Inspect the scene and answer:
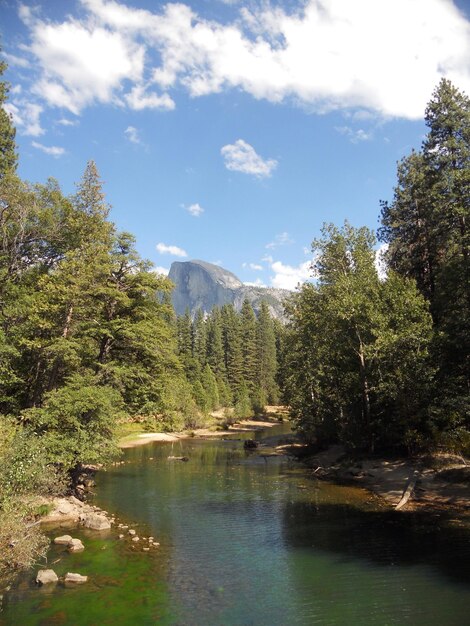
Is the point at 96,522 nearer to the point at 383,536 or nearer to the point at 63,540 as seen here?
the point at 63,540

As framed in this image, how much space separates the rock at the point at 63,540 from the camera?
19.8 m

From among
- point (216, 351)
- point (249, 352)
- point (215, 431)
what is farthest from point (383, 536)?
point (249, 352)

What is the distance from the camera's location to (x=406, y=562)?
17625 mm

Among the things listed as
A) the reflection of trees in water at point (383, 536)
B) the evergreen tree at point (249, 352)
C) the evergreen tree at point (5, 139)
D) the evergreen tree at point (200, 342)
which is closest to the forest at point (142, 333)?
the evergreen tree at point (5, 139)

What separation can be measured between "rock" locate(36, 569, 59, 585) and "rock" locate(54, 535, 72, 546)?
3.77m

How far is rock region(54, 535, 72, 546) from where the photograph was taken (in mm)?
19797

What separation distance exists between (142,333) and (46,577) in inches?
582

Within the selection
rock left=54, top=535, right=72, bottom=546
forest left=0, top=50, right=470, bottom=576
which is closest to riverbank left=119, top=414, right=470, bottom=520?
forest left=0, top=50, right=470, bottom=576

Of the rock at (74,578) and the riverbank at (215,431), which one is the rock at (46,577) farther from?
the riverbank at (215,431)

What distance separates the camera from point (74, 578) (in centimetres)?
1591

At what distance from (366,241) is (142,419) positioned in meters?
26.7

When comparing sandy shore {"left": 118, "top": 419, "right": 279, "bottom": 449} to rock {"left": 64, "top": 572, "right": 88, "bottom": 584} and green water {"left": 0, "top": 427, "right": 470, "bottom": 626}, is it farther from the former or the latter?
rock {"left": 64, "top": 572, "right": 88, "bottom": 584}

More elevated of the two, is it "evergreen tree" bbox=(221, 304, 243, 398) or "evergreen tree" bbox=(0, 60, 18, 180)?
"evergreen tree" bbox=(0, 60, 18, 180)

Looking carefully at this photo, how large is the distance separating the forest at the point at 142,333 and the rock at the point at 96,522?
211 cm
